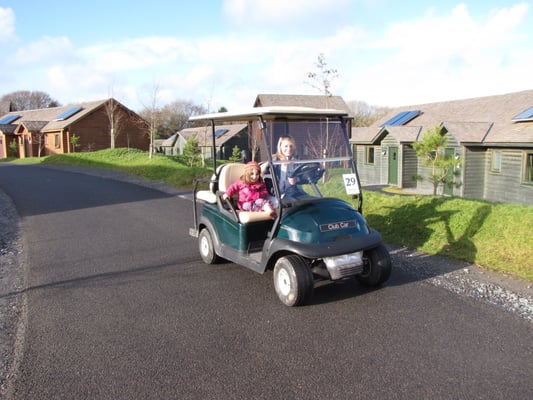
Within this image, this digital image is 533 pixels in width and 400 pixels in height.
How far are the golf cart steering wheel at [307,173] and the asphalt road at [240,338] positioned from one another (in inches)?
49.7

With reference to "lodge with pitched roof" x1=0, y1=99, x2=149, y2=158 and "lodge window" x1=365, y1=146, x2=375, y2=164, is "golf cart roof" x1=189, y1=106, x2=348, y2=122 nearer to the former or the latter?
"lodge window" x1=365, y1=146, x2=375, y2=164

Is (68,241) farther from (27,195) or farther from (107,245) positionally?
(27,195)

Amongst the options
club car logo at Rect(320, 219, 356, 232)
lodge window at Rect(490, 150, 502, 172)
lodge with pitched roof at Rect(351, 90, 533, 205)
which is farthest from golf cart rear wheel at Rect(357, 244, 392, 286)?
lodge window at Rect(490, 150, 502, 172)

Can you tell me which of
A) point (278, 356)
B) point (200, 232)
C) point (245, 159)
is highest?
point (245, 159)

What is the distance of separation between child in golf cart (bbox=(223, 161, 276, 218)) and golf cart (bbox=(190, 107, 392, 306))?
96mm

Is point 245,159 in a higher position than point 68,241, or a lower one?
higher

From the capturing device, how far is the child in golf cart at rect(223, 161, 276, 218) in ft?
18.3

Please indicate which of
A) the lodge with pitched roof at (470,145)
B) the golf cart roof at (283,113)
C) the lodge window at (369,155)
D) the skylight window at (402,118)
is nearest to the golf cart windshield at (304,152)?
the golf cart roof at (283,113)

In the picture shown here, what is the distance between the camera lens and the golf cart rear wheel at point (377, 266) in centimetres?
520

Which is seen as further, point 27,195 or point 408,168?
point 408,168

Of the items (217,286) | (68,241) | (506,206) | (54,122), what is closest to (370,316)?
(217,286)

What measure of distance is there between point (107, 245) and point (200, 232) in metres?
1.96

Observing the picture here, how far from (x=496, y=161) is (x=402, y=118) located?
351 inches

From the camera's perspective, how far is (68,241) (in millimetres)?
8062
